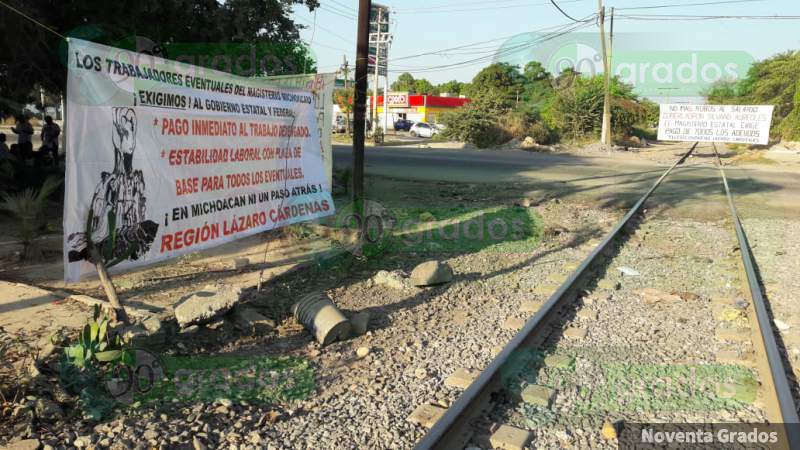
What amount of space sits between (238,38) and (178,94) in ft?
25.6

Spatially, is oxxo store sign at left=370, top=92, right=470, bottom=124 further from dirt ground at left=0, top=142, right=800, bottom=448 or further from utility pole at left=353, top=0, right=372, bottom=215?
utility pole at left=353, top=0, right=372, bottom=215

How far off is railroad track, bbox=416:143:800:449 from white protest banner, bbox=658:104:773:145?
2487 centimetres

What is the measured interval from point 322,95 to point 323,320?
357 centimetres

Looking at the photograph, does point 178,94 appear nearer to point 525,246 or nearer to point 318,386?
point 318,386

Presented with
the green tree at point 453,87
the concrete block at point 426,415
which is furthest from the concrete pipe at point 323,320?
the green tree at point 453,87

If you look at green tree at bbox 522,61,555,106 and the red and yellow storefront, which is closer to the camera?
green tree at bbox 522,61,555,106

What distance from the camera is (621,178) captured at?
1878cm

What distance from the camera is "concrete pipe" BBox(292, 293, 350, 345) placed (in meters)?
4.86

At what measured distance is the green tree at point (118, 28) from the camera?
8.96 m

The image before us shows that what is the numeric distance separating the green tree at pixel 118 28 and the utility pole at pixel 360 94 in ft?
12.3

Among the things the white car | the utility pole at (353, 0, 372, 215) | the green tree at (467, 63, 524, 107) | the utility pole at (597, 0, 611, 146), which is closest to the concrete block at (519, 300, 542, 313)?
the utility pole at (353, 0, 372, 215)

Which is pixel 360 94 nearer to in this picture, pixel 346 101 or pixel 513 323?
pixel 513 323

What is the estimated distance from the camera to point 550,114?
139 feet

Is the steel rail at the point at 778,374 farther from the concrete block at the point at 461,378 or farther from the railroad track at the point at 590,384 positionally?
the concrete block at the point at 461,378
